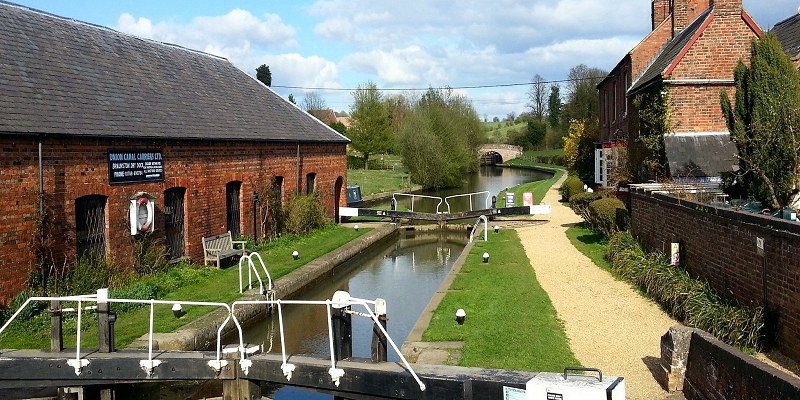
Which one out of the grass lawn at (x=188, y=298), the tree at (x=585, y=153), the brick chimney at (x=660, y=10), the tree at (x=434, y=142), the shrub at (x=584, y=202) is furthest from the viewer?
the tree at (x=434, y=142)

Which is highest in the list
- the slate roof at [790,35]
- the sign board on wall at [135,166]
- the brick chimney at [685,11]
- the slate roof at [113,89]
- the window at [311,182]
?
the brick chimney at [685,11]

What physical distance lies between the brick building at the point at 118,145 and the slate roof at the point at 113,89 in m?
0.04

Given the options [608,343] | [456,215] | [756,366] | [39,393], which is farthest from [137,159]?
[456,215]

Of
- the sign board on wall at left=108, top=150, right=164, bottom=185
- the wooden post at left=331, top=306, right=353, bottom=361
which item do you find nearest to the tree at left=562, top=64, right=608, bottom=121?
the sign board on wall at left=108, top=150, right=164, bottom=185

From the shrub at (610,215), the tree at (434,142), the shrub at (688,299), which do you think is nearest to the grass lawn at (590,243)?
the shrub at (610,215)

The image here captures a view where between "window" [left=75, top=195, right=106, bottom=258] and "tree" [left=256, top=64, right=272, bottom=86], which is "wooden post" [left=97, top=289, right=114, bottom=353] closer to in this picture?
"window" [left=75, top=195, right=106, bottom=258]

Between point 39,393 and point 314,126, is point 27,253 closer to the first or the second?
point 39,393

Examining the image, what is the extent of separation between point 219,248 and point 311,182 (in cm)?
739

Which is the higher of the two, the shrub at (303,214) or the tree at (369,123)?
the tree at (369,123)

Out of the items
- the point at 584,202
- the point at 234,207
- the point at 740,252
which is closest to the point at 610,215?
the point at 584,202

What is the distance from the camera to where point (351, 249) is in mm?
19750

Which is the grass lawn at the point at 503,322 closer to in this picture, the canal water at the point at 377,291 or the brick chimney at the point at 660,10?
the canal water at the point at 377,291

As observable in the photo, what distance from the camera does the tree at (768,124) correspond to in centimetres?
1158

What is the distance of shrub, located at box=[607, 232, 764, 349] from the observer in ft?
28.7
